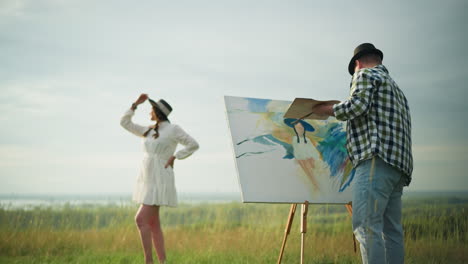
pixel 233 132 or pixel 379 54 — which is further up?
pixel 379 54

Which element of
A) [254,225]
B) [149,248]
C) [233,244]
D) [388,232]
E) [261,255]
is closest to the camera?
[388,232]

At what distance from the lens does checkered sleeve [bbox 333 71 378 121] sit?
2.21 m

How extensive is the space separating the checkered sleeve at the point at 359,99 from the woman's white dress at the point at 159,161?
4.95 ft

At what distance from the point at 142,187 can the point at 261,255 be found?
77.9 inches

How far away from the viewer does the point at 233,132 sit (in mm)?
3174

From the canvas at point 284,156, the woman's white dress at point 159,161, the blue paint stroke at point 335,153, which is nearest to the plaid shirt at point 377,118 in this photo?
the canvas at point 284,156

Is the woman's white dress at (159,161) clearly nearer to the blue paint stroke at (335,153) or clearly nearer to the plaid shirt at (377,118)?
the blue paint stroke at (335,153)

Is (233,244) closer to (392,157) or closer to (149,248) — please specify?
(149,248)

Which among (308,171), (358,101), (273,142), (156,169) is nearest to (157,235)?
(156,169)

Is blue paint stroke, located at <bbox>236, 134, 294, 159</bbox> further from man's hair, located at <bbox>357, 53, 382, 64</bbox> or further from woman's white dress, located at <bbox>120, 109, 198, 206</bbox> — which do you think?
man's hair, located at <bbox>357, 53, 382, 64</bbox>

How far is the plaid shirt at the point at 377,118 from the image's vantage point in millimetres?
2219

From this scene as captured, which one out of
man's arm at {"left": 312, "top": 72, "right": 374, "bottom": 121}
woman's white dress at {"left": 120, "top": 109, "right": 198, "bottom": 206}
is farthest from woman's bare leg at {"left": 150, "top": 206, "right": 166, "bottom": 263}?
man's arm at {"left": 312, "top": 72, "right": 374, "bottom": 121}

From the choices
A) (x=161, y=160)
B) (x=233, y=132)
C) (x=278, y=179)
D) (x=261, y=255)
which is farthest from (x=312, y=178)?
(x=261, y=255)

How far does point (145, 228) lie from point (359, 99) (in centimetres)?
198
